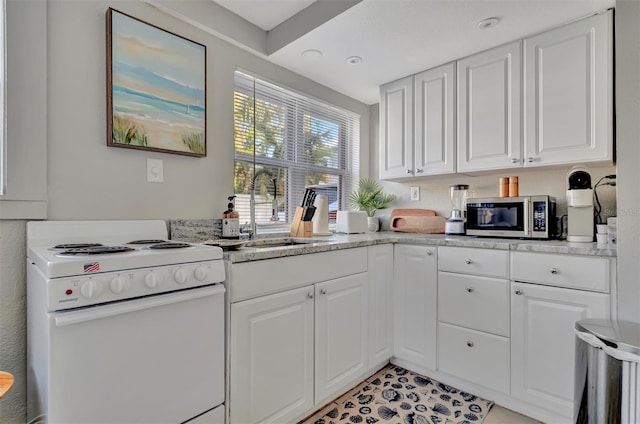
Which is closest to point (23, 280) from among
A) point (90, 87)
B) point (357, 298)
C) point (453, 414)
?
point (90, 87)

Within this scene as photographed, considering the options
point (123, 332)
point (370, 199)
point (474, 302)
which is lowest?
point (474, 302)

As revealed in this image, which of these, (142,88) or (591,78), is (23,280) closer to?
(142,88)

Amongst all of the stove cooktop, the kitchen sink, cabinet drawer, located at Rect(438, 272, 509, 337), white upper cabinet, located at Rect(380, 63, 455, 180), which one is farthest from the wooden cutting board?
the stove cooktop

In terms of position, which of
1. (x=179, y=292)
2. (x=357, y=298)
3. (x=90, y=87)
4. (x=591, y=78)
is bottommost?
(x=357, y=298)

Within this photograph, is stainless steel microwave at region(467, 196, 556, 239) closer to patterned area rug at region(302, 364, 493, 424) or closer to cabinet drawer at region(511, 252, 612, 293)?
cabinet drawer at region(511, 252, 612, 293)


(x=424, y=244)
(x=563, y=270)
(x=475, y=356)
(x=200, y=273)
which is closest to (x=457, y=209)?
(x=424, y=244)

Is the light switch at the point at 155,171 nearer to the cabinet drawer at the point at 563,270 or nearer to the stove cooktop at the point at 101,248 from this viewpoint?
the stove cooktop at the point at 101,248

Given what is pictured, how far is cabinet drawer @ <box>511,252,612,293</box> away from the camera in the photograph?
5.15 ft

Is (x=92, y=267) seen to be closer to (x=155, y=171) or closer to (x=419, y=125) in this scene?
(x=155, y=171)

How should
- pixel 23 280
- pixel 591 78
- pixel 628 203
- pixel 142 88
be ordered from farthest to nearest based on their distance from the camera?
pixel 591 78 → pixel 142 88 → pixel 628 203 → pixel 23 280

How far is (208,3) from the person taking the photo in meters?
1.96

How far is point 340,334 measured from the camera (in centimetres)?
188

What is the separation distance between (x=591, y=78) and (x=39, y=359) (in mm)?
2881

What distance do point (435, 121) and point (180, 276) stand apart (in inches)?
82.2
